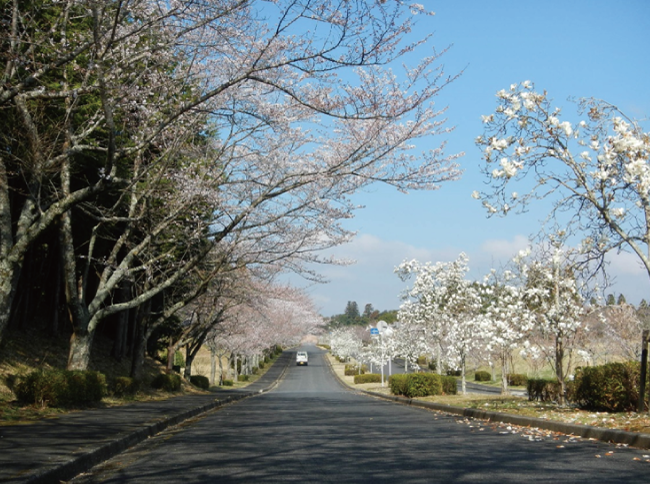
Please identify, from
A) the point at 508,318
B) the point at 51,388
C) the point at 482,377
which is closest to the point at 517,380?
the point at 482,377

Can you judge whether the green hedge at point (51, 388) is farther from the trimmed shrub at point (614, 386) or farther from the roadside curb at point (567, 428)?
the trimmed shrub at point (614, 386)

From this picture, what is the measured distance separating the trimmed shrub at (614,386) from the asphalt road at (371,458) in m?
2.77

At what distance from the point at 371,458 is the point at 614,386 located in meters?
7.47

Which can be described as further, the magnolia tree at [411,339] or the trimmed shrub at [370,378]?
the trimmed shrub at [370,378]

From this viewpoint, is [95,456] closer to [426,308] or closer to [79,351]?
[79,351]

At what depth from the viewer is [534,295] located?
18922 mm

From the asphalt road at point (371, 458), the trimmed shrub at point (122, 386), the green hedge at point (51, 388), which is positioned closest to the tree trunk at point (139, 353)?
the trimmed shrub at point (122, 386)

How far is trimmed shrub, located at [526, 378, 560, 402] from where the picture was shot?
1841cm

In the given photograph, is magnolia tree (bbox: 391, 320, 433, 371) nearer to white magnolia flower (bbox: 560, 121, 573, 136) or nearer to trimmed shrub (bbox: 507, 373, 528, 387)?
trimmed shrub (bbox: 507, 373, 528, 387)

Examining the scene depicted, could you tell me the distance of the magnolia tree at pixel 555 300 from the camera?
1709 cm

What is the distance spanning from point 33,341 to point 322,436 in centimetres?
1705

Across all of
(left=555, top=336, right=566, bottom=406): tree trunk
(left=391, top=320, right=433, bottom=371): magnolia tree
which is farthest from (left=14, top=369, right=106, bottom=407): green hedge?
(left=391, top=320, right=433, bottom=371): magnolia tree

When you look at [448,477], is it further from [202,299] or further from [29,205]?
[202,299]

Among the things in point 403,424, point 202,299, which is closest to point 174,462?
point 403,424
